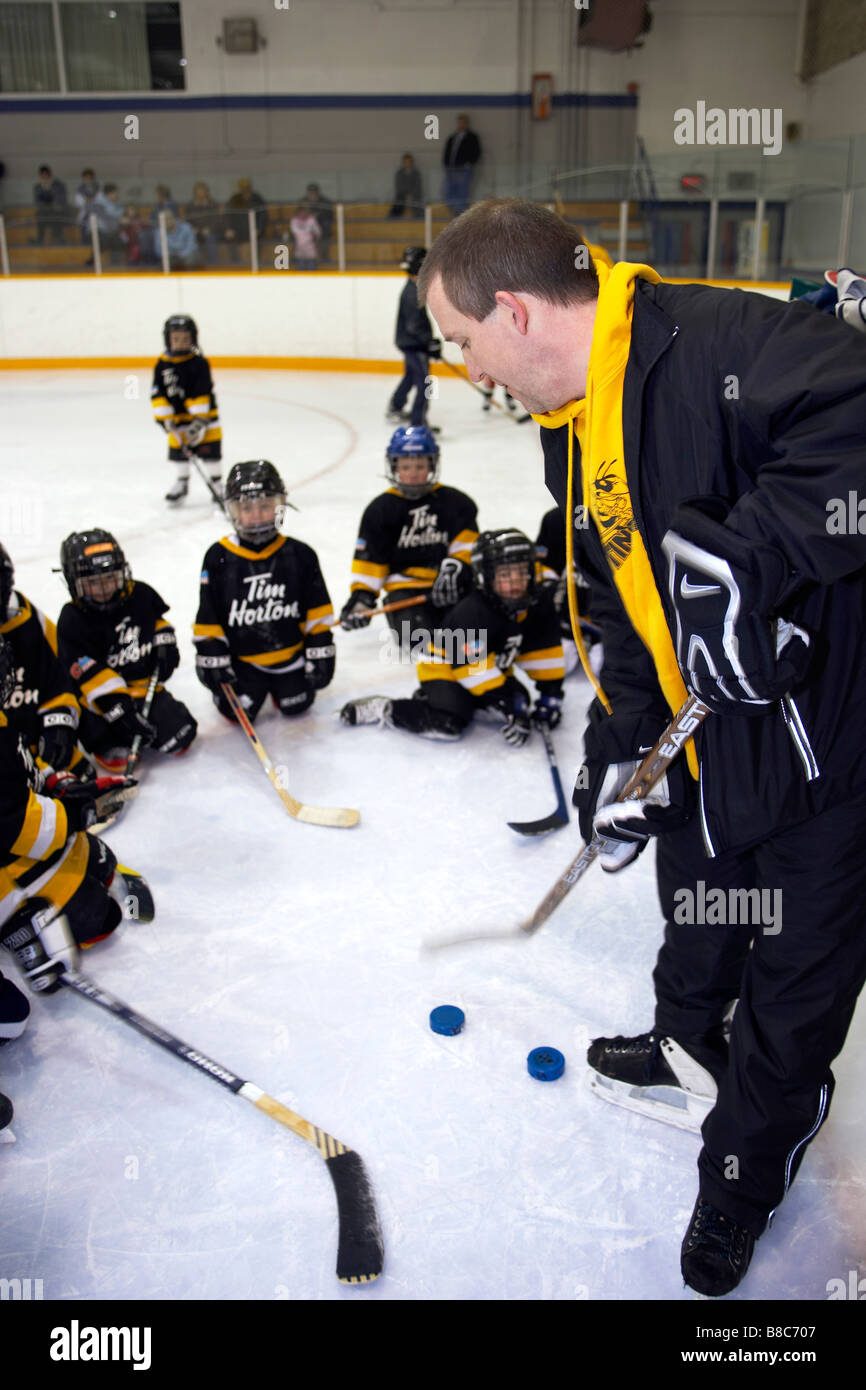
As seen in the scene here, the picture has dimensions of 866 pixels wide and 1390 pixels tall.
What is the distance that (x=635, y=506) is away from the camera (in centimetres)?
122

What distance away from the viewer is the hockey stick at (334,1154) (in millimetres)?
1485

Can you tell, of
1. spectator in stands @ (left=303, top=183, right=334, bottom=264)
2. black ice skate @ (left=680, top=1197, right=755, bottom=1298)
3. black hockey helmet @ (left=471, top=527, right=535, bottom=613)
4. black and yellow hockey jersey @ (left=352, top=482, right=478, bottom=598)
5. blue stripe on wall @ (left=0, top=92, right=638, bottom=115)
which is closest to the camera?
black ice skate @ (left=680, top=1197, right=755, bottom=1298)

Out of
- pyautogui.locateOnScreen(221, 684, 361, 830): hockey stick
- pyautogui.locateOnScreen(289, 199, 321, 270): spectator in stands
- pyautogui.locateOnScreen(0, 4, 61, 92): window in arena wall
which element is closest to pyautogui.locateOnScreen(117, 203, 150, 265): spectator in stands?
pyautogui.locateOnScreen(289, 199, 321, 270): spectator in stands

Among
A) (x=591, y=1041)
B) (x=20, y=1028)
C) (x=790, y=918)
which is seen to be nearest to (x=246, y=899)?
(x=20, y=1028)

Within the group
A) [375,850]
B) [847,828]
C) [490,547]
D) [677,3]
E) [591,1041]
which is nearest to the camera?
[847,828]

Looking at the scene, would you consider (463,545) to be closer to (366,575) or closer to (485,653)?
(366,575)

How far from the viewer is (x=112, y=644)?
3.02m

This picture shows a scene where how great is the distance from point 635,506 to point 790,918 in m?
0.58

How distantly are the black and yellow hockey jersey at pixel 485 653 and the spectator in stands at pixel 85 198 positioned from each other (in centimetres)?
1021

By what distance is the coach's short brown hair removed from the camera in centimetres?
115

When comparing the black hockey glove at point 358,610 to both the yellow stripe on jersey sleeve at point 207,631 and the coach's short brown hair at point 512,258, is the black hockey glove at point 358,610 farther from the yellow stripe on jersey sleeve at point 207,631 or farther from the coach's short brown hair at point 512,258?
the coach's short brown hair at point 512,258

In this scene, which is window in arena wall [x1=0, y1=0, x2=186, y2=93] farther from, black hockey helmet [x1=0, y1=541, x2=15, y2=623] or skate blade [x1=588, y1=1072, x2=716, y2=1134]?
skate blade [x1=588, y1=1072, x2=716, y2=1134]

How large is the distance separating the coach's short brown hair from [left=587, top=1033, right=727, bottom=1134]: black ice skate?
127 cm
